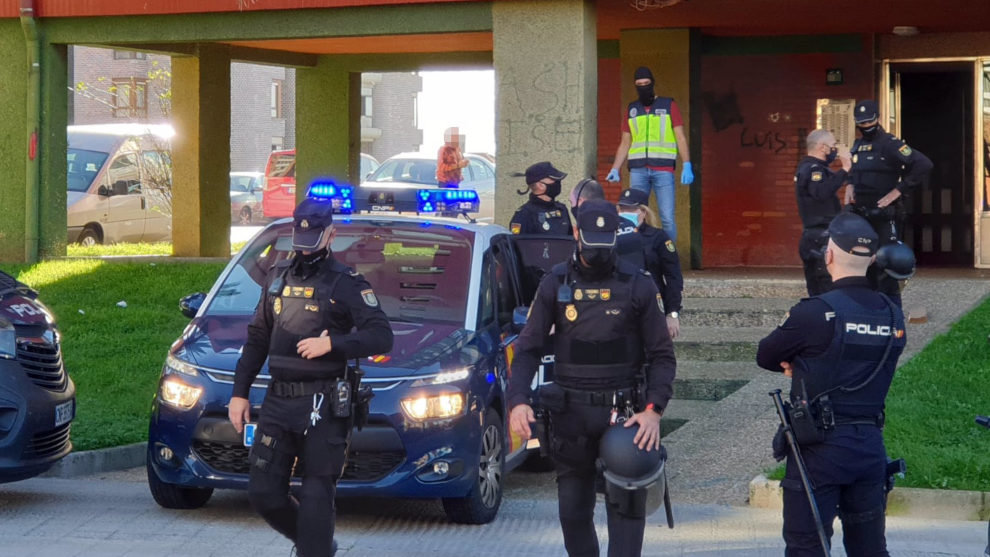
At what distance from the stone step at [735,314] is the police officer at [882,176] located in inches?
62.0

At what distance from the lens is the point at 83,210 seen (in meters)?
25.0

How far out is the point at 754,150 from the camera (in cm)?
1905

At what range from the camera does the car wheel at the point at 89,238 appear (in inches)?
991

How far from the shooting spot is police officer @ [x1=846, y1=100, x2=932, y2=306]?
12391mm

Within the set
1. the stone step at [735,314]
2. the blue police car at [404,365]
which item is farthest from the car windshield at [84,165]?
the blue police car at [404,365]

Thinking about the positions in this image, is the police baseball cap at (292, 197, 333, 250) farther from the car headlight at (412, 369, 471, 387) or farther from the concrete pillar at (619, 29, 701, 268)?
the concrete pillar at (619, 29, 701, 268)

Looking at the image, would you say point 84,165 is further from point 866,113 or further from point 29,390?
point 29,390

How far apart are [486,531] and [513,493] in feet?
4.25

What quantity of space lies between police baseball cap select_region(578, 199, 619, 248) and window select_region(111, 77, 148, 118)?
104ft

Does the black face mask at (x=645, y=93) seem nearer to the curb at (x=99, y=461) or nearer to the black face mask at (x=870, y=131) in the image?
the black face mask at (x=870, y=131)

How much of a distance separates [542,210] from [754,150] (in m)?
8.49

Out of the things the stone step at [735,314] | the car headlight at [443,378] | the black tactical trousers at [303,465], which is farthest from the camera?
the stone step at [735,314]

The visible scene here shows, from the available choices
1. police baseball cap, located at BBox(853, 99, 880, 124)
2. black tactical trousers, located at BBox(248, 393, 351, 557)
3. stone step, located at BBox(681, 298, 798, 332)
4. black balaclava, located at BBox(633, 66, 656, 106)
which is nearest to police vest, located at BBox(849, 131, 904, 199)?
police baseball cap, located at BBox(853, 99, 880, 124)

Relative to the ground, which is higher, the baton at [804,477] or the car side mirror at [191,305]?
the car side mirror at [191,305]
